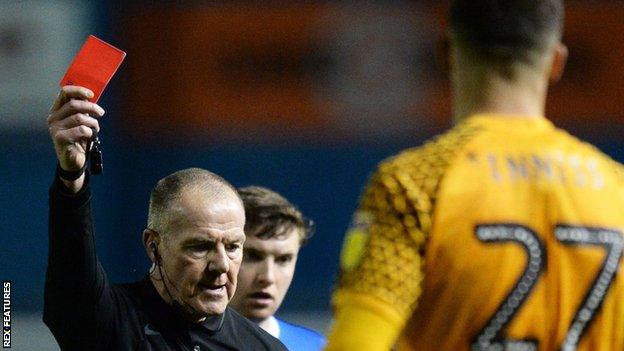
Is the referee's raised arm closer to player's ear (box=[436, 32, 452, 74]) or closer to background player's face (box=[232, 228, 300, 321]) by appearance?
player's ear (box=[436, 32, 452, 74])

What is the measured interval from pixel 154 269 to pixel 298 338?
0.92 m

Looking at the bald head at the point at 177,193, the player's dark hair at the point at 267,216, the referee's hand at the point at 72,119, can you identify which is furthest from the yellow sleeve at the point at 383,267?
the player's dark hair at the point at 267,216

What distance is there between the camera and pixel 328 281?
7.79 m

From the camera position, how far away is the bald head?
3.90 m

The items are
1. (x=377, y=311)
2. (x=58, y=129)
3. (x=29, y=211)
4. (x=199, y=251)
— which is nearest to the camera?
(x=377, y=311)

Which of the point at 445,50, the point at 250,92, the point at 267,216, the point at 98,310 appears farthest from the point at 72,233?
the point at 250,92

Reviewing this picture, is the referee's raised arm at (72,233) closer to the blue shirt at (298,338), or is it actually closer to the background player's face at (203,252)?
the background player's face at (203,252)

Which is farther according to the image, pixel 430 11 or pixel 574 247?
pixel 430 11

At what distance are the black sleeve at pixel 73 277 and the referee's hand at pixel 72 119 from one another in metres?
0.15

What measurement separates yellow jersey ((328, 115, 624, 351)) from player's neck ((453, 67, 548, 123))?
0.30ft

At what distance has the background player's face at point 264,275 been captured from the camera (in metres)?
4.57

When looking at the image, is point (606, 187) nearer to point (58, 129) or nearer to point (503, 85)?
point (503, 85)

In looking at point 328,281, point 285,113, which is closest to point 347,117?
point 285,113

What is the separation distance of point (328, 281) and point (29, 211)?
1685 millimetres
